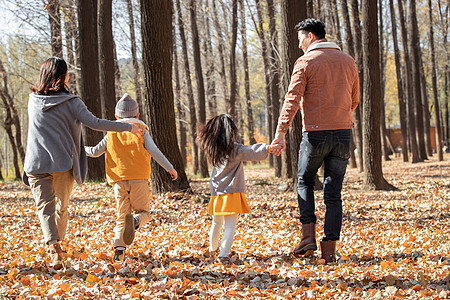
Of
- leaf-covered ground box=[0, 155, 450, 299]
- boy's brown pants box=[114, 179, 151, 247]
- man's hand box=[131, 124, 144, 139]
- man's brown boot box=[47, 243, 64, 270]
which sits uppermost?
man's hand box=[131, 124, 144, 139]

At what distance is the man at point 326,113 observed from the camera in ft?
15.5

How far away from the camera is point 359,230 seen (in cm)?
688

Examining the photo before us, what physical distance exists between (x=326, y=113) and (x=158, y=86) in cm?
522

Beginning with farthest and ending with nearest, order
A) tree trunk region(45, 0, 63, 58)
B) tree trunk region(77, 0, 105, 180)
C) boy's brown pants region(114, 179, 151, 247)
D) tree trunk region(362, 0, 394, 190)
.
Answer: tree trunk region(45, 0, 63, 58) → tree trunk region(77, 0, 105, 180) → tree trunk region(362, 0, 394, 190) → boy's brown pants region(114, 179, 151, 247)

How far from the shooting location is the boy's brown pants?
5.23 metres

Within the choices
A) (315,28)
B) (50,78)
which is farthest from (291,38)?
(50,78)

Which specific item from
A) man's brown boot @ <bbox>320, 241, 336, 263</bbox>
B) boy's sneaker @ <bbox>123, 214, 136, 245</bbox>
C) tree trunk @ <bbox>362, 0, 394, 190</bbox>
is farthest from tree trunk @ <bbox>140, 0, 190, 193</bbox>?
tree trunk @ <bbox>362, 0, 394, 190</bbox>

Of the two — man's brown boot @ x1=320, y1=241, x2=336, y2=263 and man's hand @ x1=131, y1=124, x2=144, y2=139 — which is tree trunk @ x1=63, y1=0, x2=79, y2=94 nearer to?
man's hand @ x1=131, y1=124, x2=144, y2=139

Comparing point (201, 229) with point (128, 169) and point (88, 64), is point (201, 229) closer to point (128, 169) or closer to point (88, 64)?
point (128, 169)

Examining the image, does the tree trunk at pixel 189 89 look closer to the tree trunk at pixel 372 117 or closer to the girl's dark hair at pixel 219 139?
the tree trunk at pixel 372 117

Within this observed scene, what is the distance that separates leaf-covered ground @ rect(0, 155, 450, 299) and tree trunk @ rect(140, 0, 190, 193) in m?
0.65

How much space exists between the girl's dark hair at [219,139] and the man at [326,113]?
0.50m

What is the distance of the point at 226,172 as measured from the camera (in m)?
5.00

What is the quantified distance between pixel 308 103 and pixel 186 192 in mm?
4931
